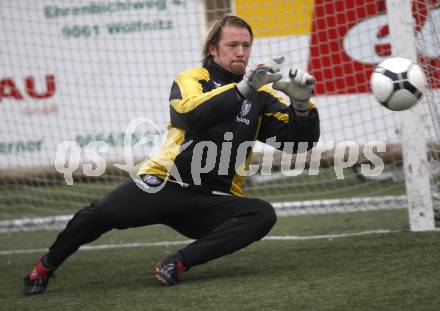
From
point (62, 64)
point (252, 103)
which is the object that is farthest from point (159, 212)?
point (62, 64)

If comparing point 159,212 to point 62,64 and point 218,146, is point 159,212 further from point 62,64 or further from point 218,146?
point 62,64

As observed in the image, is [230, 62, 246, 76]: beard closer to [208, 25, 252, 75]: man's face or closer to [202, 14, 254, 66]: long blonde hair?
[208, 25, 252, 75]: man's face

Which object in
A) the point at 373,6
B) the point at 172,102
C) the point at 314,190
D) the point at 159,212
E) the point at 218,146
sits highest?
the point at 373,6

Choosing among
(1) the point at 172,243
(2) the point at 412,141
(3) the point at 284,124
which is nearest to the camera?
(3) the point at 284,124

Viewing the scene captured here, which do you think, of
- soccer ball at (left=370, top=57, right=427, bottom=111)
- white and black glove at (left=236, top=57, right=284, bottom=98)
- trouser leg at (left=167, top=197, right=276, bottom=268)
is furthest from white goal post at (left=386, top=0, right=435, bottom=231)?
white and black glove at (left=236, top=57, right=284, bottom=98)

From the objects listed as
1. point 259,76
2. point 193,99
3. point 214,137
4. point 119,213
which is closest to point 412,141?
point 214,137

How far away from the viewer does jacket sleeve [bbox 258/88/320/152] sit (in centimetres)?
439

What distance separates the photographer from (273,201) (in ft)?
25.3

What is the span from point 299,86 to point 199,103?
52cm

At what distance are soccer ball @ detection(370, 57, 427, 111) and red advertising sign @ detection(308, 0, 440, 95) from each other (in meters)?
2.42

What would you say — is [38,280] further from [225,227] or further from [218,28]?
[218,28]

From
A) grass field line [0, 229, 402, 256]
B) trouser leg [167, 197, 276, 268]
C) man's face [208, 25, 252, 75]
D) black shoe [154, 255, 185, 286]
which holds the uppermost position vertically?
man's face [208, 25, 252, 75]

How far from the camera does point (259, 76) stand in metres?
3.99

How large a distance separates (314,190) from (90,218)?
4.18m
